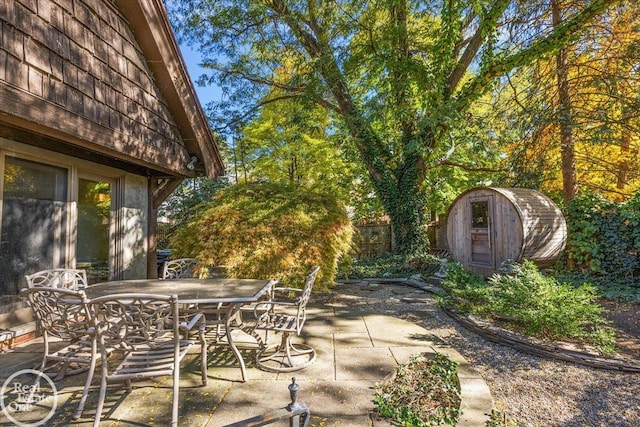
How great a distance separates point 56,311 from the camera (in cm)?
237

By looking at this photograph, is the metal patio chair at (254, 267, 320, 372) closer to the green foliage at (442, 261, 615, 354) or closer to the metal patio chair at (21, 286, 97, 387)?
the metal patio chair at (21, 286, 97, 387)

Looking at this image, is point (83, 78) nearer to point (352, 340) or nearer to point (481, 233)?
point (352, 340)

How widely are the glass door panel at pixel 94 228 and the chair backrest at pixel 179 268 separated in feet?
3.09

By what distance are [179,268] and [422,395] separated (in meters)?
3.47

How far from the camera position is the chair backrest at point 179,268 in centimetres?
428

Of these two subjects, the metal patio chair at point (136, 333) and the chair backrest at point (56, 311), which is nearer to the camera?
the metal patio chair at point (136, 333)

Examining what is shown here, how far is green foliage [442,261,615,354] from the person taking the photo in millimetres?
3514

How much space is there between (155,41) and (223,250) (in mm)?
2912

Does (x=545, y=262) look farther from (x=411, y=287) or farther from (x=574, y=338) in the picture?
(x=574, y=338)

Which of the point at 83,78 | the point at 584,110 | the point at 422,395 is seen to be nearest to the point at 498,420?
the point at 422,395

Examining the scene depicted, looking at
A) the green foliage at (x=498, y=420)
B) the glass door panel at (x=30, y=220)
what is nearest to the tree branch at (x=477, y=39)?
the green foliage at (x=498, y=420)

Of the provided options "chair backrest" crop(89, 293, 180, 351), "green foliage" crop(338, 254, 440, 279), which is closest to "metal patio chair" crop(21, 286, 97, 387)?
"chair backrest" crop(89, 293, 180, 351)

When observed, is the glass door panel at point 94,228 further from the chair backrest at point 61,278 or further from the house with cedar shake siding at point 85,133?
the chair backrest at point 61,278

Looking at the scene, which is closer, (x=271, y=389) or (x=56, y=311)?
(x=56, y=311)
